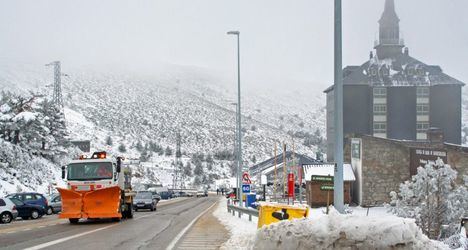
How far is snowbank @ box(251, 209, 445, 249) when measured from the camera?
855 centimetres

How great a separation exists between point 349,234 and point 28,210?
3191 centimetres

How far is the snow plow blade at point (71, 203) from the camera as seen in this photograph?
2672 centimetres

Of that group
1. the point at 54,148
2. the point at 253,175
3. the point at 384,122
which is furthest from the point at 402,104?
the point at 54,148

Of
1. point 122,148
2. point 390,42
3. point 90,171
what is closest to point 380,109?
point 390,42

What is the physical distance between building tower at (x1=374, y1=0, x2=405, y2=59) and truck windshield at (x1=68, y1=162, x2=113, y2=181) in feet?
246

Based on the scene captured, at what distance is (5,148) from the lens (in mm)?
58438

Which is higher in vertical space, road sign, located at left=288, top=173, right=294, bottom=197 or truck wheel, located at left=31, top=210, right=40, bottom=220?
road sign, located at left=288, top=173, right=294, bottom=197

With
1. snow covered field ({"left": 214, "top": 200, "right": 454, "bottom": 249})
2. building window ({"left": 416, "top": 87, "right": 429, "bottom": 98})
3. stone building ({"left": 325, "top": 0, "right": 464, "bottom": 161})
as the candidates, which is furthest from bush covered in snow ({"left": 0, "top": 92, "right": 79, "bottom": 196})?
building window ({"left": 416, "top": 87, "right": 429, "bottom": 98})

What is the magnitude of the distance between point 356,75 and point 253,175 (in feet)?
109

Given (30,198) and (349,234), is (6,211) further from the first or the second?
(349,234)

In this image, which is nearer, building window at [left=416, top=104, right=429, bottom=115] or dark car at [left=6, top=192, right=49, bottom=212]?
dark car at [left=6, top=192, right=49, bottom=212]

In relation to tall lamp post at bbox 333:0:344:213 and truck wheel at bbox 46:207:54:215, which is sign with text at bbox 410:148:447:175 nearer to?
truck wheel at bbox 46:207:54:215

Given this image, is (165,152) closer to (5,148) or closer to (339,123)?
(5,148)

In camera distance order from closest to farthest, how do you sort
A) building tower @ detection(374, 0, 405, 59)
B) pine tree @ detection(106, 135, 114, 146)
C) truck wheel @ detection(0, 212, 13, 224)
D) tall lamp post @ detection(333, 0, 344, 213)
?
tall lamp post @ detection(333, 0, 344, 213) < truck wheel @ detection(0, 212, 13, 224) < building tower @ detection(374, 0, 405, 59) < pine tree @ detection(106, 135, 114, 146)
